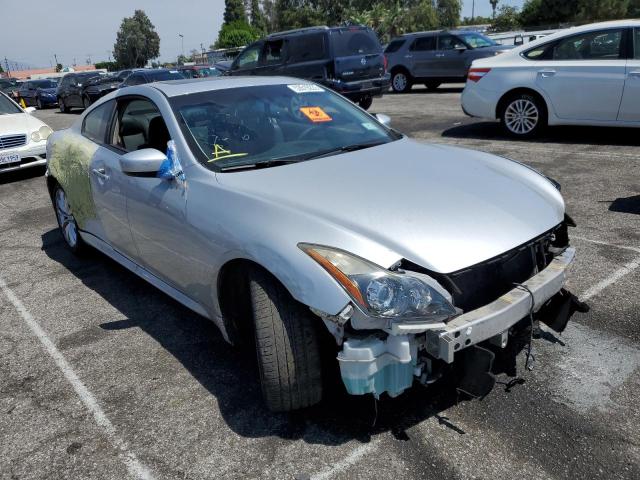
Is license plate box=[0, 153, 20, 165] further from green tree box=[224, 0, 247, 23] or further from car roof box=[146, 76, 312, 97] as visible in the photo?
green tree box=[224, 0, 247, 23]

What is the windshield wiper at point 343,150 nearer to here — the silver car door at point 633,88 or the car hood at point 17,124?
the silver car door at point 633,88

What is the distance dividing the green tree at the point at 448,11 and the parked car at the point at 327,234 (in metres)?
77.4

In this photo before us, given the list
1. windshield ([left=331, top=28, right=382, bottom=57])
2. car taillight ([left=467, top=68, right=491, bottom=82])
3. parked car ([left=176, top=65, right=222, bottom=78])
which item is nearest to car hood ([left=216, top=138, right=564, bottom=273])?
car taillight ([left=467, top=68, right=491, bottom=82])

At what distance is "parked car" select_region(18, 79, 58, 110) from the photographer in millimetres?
25578

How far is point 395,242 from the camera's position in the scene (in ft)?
7.92

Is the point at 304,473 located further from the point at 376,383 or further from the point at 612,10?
the point at 612,10

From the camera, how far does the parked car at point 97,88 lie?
20.4 metres

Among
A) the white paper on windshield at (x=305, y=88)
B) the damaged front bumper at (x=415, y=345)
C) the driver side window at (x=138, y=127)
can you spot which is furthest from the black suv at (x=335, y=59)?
the damaged front bumper at (x=415, y=345)

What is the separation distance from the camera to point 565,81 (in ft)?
26.3

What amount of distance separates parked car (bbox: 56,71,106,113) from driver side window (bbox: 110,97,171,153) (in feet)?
60.4

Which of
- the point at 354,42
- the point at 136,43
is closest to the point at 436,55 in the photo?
the point at 354,42

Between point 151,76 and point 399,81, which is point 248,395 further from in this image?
point 399,81

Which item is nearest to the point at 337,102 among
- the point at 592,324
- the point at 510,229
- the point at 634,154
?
the point at 510,229

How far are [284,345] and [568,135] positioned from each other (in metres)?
7.85
